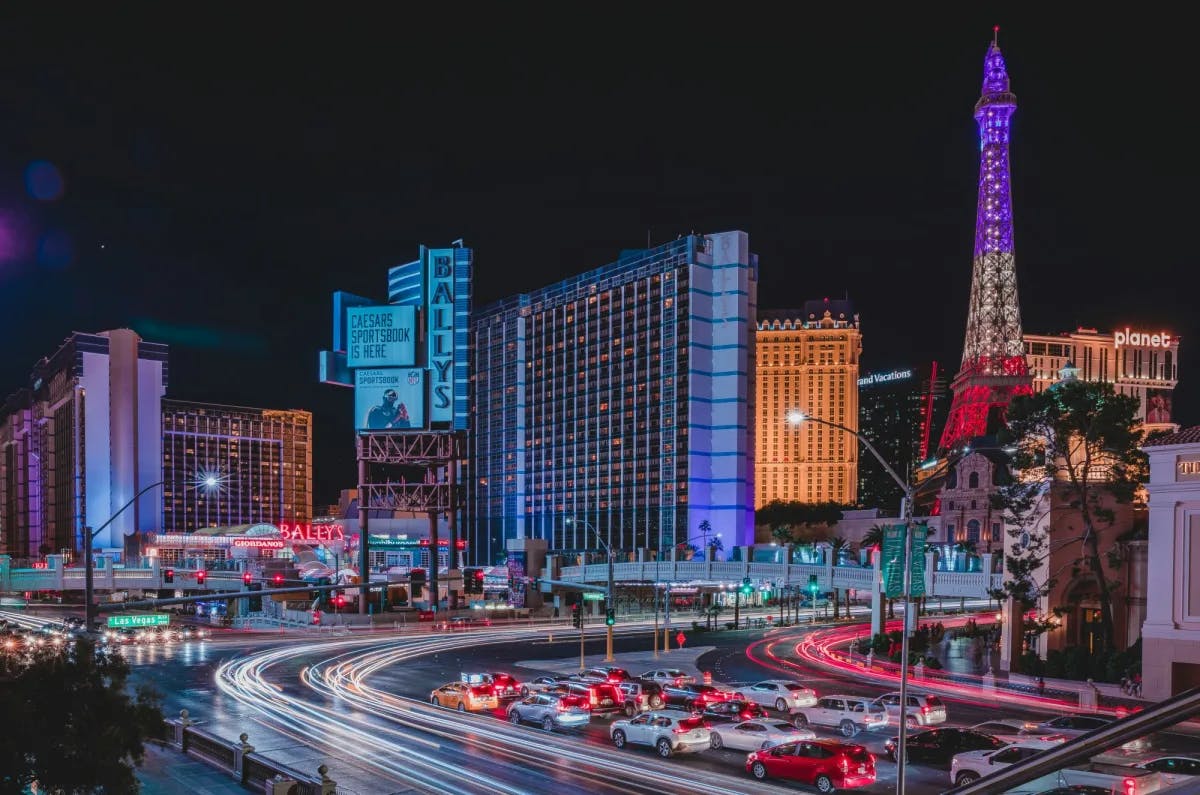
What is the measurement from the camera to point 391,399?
347 ft

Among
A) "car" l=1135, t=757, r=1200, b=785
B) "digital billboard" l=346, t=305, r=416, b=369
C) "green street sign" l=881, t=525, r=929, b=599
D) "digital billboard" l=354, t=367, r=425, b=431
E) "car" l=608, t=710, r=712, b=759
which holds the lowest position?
"car" l=608, t=710, r=712, b=759

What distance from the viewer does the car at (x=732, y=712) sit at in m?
34.8

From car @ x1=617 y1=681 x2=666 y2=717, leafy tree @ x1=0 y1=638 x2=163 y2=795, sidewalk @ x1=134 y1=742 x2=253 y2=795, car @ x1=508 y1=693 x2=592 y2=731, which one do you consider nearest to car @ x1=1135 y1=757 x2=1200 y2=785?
leafy tree @ x1=0 y1=638 x2=163 y2=795

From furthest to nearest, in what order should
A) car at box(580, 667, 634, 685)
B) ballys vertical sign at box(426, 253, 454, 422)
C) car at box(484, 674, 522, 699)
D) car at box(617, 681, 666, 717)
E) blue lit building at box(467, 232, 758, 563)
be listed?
blue lit building at box(467, 232, 758, 563) → ballys vertical sign at box(426, 253, 454, 422) → car at box(580, 667, 634, 685) → car at box(484, 674, 522, 699) → car at box(617, 681, 666, 717)

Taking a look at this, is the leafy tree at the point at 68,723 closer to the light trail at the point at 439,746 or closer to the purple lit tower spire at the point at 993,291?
the light trail at the point at 439,746

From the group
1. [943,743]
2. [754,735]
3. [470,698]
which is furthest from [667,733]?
[470,698]

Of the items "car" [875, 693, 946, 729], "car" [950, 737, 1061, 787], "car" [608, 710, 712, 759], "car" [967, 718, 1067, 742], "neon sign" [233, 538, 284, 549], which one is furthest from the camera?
"neon sign" [233, 538, 284, 549]

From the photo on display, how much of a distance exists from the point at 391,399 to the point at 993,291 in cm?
8112

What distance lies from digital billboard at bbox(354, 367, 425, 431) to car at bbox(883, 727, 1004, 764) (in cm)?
8054

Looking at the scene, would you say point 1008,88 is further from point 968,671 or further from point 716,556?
point 968,671

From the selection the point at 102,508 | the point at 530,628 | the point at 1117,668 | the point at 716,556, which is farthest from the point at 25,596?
the point at 1117,668

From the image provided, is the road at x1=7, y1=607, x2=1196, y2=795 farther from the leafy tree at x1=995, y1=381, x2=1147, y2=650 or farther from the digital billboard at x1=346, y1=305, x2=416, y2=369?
the digital billboard at x1=346, y1=305, x2=416, y2=369

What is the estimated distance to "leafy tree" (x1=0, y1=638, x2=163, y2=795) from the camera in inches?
623

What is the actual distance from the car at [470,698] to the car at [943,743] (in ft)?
55.7
